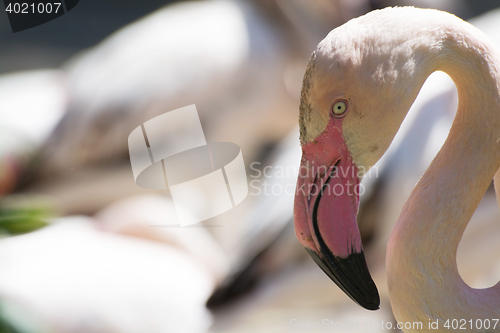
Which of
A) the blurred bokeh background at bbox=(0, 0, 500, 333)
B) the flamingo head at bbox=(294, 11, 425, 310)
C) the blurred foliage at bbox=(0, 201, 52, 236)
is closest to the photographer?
the flamingo head at bbox=(294, 11, 425, 310)

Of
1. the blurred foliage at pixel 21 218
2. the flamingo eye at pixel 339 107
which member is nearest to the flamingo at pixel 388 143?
the flamingo eye at pixel 339 107

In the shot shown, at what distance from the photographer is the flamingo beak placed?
2.75 ft

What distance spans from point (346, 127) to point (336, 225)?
19 centimetres

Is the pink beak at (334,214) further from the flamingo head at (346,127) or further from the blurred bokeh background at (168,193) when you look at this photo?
the blurred bokeh background at (168,193)

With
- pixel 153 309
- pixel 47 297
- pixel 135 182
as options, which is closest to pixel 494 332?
pixel 153 309

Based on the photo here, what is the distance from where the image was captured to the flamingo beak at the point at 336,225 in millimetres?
839

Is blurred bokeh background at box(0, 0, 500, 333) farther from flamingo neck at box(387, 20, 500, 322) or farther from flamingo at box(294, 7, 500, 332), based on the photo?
flamingo neck at box(387, 20, 500, 322)

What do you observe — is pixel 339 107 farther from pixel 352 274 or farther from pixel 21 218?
pixel 21 218

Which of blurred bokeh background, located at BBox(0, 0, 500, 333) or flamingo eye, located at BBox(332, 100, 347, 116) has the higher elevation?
flamingo eye, located at BBox(332, 100, 347, 116)

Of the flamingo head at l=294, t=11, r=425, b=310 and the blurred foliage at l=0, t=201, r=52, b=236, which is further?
the blurred foliage at l=0, t=201, r=52, b=236

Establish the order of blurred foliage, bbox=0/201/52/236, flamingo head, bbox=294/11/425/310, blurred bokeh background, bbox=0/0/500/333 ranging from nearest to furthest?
1. flamingo head, bbox=294/11/425/310
2. blurred foliage, bbox=0/201/52/236
3. blurred bokeh background, bbox=0/0/500/333

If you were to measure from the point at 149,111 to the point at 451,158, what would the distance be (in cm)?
161

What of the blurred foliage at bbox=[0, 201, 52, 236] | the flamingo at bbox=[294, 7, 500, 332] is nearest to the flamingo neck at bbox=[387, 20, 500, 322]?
the flamingo at bbox=[294, 7, 500, 332]

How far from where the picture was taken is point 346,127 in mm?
832
